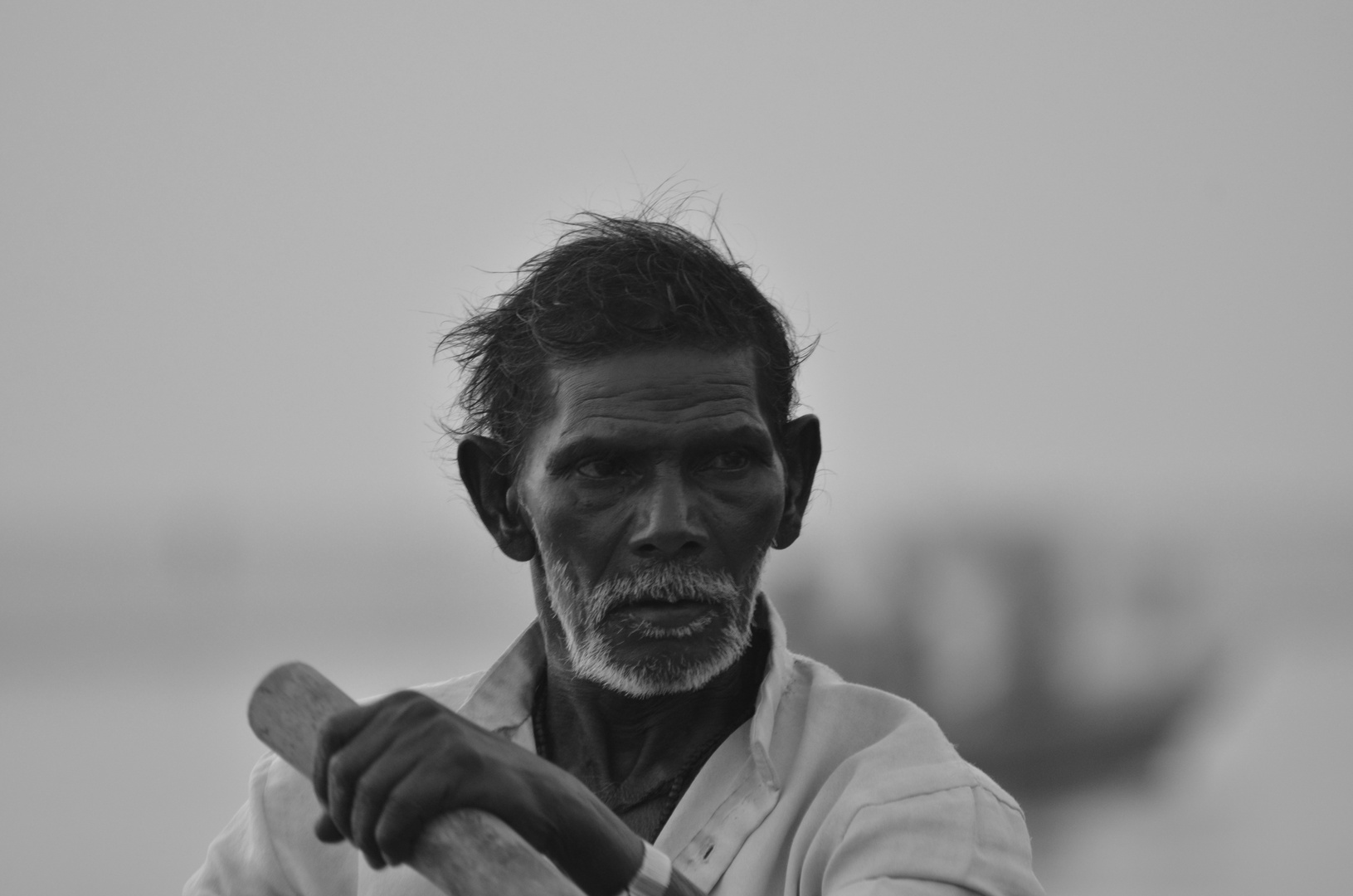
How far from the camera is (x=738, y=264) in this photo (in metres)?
3.57

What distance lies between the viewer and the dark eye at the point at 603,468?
3.26 meters

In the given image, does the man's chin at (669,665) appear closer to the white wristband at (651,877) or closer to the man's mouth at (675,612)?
the man's mouth at (675,612)

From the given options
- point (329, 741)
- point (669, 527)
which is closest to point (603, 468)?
point (669, 527)

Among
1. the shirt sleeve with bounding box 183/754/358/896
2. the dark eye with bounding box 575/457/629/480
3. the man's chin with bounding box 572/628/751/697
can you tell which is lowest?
the shirt sleeve with bounding box 183/754/358/896

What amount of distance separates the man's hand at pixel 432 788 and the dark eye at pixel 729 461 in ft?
2.89

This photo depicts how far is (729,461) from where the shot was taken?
10.7 ft

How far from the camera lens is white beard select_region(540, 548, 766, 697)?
3164mm

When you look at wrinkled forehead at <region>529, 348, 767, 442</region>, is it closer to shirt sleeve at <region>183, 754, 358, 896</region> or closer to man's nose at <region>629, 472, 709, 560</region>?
man's nose at <region>629, 472, 709, 560</region>

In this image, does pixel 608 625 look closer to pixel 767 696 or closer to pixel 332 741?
pixel 767 696

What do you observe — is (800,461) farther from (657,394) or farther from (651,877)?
A: (651,877)

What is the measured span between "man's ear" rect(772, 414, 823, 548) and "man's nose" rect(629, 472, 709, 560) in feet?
1.29

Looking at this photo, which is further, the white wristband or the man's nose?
the man's nose

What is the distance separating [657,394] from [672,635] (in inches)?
16.0

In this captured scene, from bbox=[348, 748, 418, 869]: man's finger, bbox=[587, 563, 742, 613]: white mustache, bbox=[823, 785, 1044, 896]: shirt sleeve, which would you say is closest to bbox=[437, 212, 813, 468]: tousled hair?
bbox=[587, 563, 742, 613]: white mustache
